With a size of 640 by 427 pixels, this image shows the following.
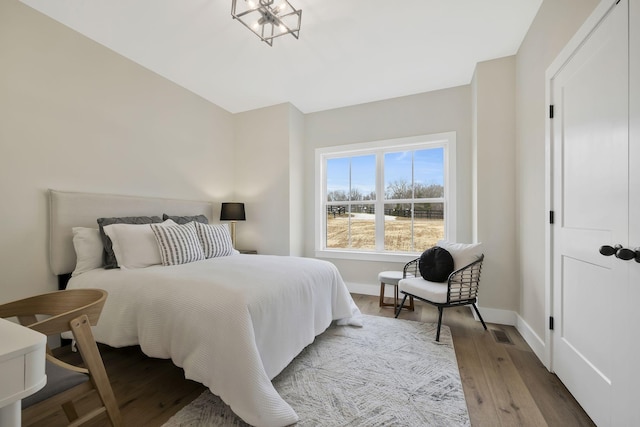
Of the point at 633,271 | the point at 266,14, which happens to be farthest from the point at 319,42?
the point at 633,271

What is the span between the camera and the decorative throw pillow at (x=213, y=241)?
2715 millimetres

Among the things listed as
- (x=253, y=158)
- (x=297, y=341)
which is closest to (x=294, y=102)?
(x=253, y=158)

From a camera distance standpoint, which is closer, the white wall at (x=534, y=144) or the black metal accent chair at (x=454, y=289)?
the white wall at (x=534, y=144)

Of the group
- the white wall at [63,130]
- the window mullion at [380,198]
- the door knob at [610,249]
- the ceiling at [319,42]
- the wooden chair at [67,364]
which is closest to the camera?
the wooden chair at [67,364]

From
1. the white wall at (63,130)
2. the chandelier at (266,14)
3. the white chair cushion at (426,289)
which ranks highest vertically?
the chandelier at (266,14)

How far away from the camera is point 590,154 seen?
4.85 feet

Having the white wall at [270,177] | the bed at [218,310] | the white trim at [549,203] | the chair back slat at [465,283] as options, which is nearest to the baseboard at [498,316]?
the chair back slat at [465,283]

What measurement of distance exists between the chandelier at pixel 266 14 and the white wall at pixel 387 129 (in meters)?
1.74

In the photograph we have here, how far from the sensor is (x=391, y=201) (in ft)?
12.5

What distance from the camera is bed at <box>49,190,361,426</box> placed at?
4.55ft

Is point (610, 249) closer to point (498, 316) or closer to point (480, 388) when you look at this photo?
point (480, 388)

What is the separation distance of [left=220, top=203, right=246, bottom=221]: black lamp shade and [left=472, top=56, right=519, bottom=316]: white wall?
119 inches

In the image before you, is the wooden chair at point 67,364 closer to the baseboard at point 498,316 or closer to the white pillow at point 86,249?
the white pillow at point 86,249

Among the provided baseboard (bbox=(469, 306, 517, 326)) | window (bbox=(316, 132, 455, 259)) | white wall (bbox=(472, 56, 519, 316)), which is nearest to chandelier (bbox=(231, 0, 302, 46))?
window (bbox=(316, 132, 455, 259))
